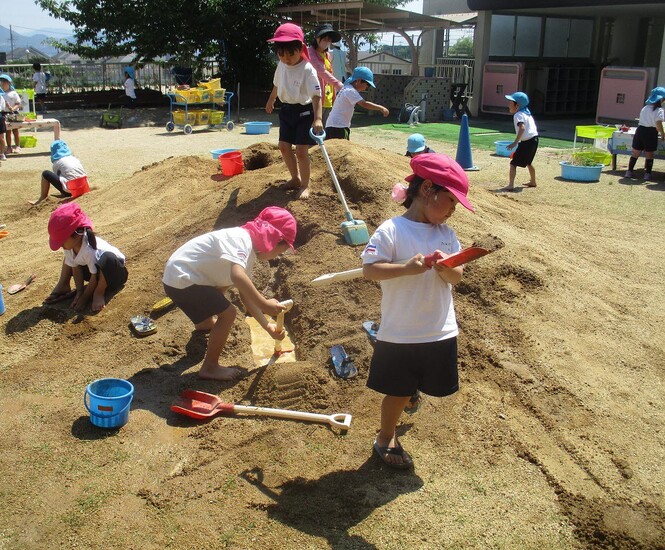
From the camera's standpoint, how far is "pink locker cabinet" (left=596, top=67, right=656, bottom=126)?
16.5 meters

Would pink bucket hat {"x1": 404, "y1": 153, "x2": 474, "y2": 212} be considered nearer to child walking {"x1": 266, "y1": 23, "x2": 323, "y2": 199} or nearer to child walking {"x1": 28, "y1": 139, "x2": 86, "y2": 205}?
child walking {"x1": 266, "y1": 23, "x2": 323, "y2": 199}

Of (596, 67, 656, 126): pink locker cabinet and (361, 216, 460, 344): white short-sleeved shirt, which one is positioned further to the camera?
(596, 67, 656, 126): pink locker cabinet

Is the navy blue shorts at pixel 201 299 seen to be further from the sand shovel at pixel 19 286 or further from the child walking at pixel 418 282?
the sand shovel at pixel 19 286

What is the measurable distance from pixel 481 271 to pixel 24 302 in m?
3.56

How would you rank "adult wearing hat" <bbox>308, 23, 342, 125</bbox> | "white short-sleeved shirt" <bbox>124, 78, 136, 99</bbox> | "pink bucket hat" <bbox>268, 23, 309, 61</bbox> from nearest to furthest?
"pink bucket hat" <bbox>268, 23, 309, 61</bbox>
"adult wearing hat" <bbox>308, 23, 342, 125</bbox>
"white short-sleeved shirt" <bbox>124, 78, 136, 99</bbox>

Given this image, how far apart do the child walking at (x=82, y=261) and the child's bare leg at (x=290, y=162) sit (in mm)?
1634

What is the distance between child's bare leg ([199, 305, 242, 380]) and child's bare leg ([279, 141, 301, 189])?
6.99 ft

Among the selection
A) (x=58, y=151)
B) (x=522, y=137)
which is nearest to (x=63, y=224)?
(x=58, y=151)

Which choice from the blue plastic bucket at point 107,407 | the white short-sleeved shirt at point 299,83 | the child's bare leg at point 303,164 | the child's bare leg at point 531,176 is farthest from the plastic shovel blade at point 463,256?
the child's bare leg at point 531,176

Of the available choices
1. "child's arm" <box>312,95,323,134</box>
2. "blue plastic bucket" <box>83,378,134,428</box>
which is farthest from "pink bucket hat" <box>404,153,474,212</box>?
"child's arm" <box>312,95,323,134</box>

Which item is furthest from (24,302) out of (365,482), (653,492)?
(653,492)

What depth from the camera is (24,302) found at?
522 cm

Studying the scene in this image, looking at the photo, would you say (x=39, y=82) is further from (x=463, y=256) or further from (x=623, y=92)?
(x=463, y=256)

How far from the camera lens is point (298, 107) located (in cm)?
578
